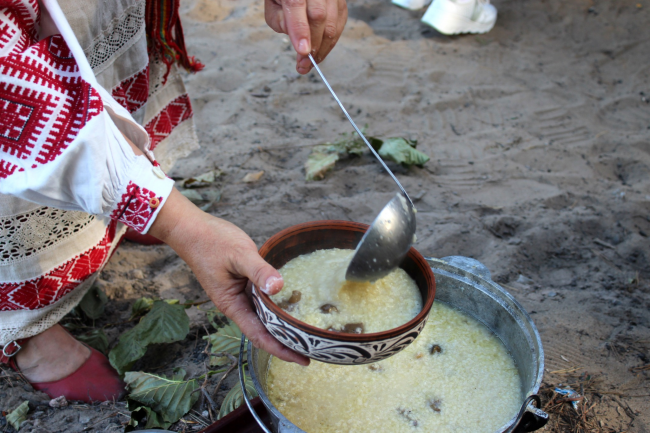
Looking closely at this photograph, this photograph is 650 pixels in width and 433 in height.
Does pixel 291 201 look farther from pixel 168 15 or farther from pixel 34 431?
pixel 34 431

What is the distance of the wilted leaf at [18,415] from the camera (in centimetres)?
168

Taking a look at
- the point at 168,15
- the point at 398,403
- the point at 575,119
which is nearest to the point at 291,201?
the point at 168,15

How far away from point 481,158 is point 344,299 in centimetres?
220

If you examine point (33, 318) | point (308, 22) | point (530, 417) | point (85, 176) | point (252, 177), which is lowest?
point (252, 177)

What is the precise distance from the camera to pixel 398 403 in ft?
4.75

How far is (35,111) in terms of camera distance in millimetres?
1169

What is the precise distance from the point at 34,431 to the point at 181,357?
54cm

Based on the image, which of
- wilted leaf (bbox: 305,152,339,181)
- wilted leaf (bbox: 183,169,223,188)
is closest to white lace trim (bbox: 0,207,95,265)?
wilted leaf (bbox: 183,169,223,188)

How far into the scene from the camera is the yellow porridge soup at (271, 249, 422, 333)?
4.19 feet

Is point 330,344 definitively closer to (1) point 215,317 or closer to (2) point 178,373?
(2) point 178,373

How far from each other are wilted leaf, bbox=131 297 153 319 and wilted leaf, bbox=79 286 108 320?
137 millimetres

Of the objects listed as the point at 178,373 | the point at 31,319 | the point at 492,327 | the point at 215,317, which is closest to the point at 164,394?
the point at 178,373

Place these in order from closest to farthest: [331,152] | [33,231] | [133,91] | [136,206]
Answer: [136,206] → [33,231] → [133,91] → [331,152]

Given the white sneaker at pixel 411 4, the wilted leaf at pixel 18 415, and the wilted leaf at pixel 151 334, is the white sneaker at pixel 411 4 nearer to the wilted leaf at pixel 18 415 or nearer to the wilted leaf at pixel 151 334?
the wilted leaf at pixel 151 334
